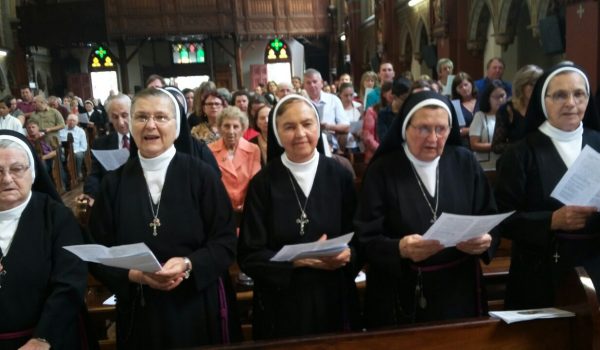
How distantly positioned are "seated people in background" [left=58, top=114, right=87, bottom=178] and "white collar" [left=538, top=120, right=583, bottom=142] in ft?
32.6

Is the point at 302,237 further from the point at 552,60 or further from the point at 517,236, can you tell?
the point at 552,60

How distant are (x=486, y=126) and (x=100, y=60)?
23.0 metres

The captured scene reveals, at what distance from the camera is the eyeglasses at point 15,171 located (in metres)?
2.12

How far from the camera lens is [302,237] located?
2.47 metres

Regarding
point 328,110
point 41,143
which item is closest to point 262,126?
point 328,110

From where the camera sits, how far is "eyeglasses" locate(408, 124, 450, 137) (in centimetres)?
240

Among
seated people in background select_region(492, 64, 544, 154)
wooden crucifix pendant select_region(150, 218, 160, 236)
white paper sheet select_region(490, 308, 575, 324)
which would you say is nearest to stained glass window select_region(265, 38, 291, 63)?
seated people in background select_region(492, 64, 544, 154)

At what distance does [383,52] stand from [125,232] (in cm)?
1711

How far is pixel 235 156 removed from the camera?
4078mm

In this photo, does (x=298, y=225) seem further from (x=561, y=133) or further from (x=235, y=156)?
(x=235, y=156)

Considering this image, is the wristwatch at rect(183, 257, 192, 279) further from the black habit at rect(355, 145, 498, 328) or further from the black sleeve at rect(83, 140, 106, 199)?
the black sleeve at rect(83, 140, 106, 199)

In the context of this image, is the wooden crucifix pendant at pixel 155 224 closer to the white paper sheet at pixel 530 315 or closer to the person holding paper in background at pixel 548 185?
the white paper sheet at pixel 530 315

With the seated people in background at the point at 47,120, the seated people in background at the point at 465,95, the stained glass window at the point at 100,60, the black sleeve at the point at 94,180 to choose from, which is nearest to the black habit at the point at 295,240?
the black sleeve at the point at 94,180

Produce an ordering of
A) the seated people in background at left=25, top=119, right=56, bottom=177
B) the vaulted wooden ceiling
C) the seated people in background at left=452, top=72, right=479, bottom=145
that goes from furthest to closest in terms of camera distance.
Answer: the vaulted wooden ceiling, the seated people in background at left=25, top=119, right=56, bottom=177, the seated people in background at left=452, top=72, right=479, bottom=145
